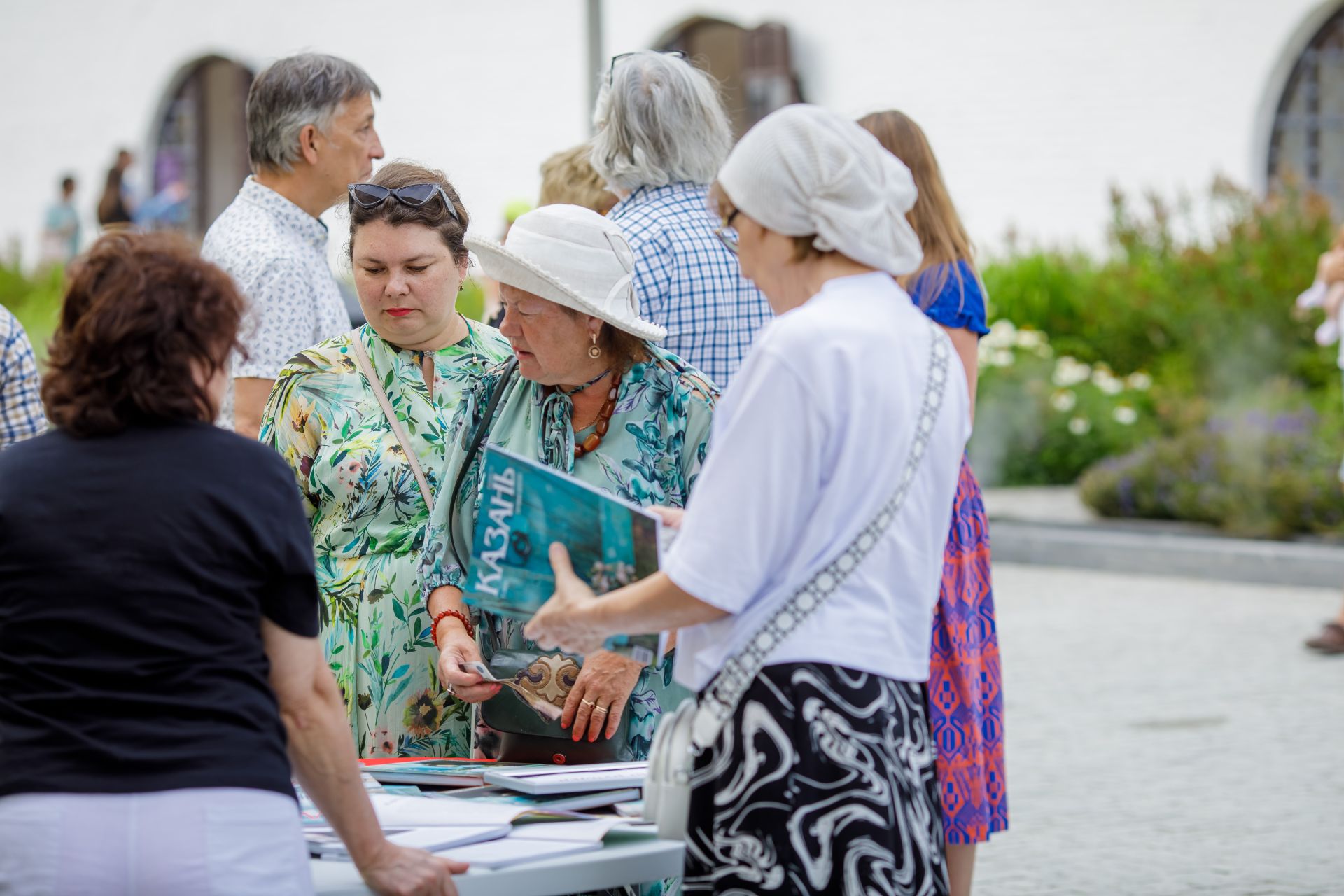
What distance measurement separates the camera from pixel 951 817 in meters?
3.05

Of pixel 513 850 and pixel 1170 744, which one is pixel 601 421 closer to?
pixel 513 850

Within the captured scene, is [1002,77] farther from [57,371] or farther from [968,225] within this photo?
[57,371]

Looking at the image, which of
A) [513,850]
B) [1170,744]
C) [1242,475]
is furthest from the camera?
[1242,475]

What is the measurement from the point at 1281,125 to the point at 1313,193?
288cm

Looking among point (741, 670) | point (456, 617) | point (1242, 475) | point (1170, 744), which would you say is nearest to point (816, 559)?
point (741, 670)

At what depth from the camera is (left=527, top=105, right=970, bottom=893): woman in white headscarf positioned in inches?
82.5

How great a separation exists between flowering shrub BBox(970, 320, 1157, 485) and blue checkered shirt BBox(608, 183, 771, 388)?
8965 mm

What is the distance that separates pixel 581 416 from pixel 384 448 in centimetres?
46

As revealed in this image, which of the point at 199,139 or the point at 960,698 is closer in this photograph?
the point at 960,698

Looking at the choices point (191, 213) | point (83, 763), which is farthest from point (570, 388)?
point (191, 213)

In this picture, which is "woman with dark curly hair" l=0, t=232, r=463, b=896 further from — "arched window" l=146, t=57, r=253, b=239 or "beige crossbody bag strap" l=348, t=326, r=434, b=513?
"arched window" l=146, t=57, r=253, b=239

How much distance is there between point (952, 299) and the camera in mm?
3471

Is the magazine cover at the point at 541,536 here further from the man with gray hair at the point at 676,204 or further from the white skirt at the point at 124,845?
the man with gray hair at the point at 676,204

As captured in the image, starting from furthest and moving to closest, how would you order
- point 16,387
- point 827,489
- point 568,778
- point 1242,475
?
point 1242,475, point 16,387, point 568,778, point 827,489
